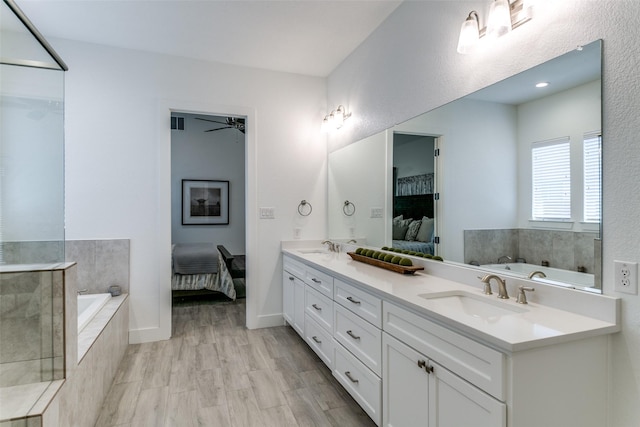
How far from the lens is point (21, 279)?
4.81ft

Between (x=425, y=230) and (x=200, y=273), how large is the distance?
10.6 feet

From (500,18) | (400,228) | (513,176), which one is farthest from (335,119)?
(513,176)

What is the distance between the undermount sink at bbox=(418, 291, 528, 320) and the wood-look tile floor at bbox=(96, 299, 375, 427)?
883mm

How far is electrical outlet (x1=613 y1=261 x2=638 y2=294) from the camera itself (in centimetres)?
124

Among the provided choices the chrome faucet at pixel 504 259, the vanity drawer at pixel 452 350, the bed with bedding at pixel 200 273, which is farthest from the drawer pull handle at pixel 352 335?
the bed with bedding at pixel 200 273

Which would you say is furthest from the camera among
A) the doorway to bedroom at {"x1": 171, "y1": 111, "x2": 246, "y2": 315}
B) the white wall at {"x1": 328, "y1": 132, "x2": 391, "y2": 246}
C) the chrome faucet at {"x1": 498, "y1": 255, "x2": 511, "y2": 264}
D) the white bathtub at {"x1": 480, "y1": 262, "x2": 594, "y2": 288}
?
the doorway to bedroom at {"x1": 171, "y1": 111, "x2": 246, "y2": 315}

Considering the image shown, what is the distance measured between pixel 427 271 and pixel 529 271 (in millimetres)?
733

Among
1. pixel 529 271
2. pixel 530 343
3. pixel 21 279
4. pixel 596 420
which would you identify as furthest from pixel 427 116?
pixel 21 279

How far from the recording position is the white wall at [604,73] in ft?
4.09

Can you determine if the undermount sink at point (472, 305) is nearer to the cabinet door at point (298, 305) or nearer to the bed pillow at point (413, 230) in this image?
the bed pillow at point (413, 230)

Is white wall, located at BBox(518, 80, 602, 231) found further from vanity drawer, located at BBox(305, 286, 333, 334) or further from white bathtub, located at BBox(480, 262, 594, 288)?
vanity drawer, located at BBox(305, 286, 333, 334)

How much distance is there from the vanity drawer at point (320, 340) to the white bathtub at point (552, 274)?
4.03 ft

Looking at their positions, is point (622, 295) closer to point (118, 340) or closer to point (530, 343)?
point (530, 343)

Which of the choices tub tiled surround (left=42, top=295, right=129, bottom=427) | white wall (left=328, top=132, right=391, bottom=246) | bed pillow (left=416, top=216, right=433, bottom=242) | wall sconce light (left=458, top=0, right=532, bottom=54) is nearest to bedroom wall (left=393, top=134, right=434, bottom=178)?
white wall (left=328, top=132, right=391, bottom=246)
